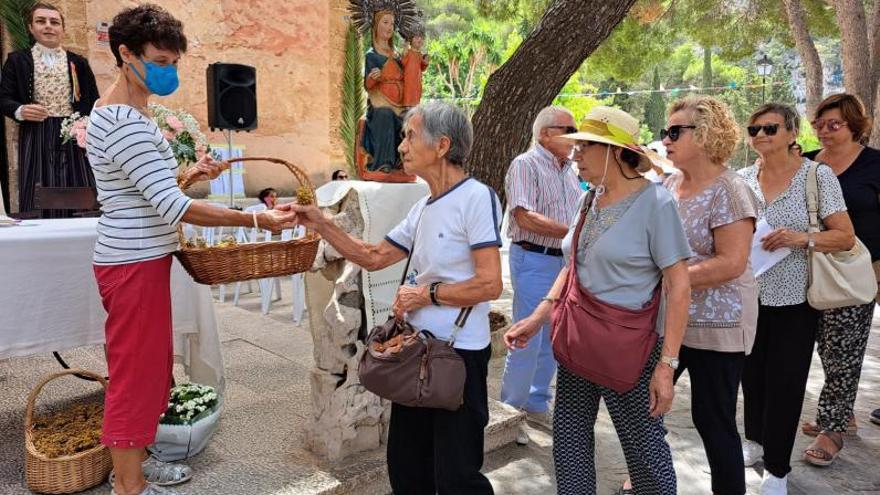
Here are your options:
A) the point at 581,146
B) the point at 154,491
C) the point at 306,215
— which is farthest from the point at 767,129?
the point at 154,491

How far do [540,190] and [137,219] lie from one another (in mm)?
2086

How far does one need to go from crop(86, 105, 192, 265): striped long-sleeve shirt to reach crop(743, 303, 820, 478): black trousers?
2678 mm

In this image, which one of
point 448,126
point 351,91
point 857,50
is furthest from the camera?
point 351,91

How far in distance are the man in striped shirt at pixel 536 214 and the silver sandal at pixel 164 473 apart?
181 cm

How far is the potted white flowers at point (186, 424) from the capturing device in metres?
2.72

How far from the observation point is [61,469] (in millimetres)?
2453

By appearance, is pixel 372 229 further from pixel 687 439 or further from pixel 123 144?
pixel 687 439

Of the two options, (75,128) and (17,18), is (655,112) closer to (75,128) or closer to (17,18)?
(17,18)

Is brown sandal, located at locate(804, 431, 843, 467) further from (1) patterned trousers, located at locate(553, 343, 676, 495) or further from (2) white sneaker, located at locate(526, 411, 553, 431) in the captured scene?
(1) patterned trousers, located at locate(553, 343, 676, 495)

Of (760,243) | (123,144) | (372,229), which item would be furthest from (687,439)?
(123,144)

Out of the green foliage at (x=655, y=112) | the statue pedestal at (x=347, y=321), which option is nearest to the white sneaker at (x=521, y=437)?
the statue pedestal at (x=347, y=321)

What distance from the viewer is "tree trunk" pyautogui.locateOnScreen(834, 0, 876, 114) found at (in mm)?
8602

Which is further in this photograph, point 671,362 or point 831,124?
point 831,124

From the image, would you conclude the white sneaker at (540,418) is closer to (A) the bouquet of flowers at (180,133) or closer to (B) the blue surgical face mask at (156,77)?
(A) the bouquet of flowers at (180,133)
